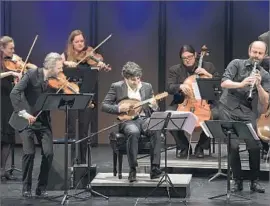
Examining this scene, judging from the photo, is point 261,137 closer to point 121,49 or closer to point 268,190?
point 268,190

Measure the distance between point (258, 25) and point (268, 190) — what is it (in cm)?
415

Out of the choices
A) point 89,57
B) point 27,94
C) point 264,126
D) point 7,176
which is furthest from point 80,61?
point 264,126

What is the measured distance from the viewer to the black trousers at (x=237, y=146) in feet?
20.0

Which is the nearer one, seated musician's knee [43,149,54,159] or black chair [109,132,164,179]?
seated musician's knee [43,149,54,159]

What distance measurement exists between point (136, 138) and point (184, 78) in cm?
161

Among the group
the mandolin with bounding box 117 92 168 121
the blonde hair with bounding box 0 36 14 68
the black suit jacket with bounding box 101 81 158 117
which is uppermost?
the blonde hair with bounding box 0 36 14 68

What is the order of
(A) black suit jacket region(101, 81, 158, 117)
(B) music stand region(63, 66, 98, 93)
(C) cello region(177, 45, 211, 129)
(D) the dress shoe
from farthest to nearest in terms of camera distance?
(C) cello region(177, 45, 211, 129)
(D) the dress shoe
(B) music stand region(63, 66, 98, 93)
(A) black suit jacket region(101, 81, 158, 117)

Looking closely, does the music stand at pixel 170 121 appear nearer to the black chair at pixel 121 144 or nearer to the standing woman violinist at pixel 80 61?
the black chair at pixel 121 144

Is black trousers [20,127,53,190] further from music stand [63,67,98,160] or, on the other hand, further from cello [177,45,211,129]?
cello [177,45,211,129]

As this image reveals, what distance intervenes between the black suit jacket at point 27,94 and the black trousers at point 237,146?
6.03 ft

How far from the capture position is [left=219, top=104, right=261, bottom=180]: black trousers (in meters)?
6.11

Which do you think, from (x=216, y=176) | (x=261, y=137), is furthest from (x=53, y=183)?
(x=261, y=137)

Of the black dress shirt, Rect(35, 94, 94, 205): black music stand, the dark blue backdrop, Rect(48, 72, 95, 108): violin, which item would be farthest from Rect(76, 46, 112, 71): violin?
the dark blue backdrop

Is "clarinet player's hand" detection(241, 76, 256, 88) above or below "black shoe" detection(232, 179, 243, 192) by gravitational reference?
above
